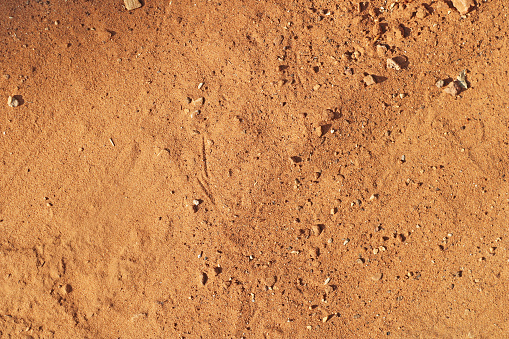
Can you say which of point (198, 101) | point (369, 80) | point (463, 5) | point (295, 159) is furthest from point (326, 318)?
point (463, 5)

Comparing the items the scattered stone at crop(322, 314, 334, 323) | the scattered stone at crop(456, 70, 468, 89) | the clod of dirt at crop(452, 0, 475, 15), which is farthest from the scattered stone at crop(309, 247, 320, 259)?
the clod of dirt at crop(452, 0, 475, 15)

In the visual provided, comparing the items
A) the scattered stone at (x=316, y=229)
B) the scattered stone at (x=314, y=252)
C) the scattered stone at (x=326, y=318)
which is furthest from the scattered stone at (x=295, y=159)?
the scattered stone at (x=326, y=318)

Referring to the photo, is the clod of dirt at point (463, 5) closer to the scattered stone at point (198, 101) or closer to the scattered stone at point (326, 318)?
the scattered stone at point (198, 101)

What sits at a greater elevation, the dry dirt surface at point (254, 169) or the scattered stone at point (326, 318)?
the dry dirt surface at point (254, 169)

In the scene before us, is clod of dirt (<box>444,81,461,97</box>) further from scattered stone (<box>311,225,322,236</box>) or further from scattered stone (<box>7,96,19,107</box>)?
scattered stone (<box>7,96,19,107</box>)

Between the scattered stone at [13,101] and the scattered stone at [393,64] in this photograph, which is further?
the scattered stone at [13,101]

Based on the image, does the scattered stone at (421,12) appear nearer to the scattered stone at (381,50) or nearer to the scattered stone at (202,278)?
the scattered stone at (381,50)

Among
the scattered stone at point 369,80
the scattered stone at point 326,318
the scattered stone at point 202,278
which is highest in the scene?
the scattered stone at point 369,80
